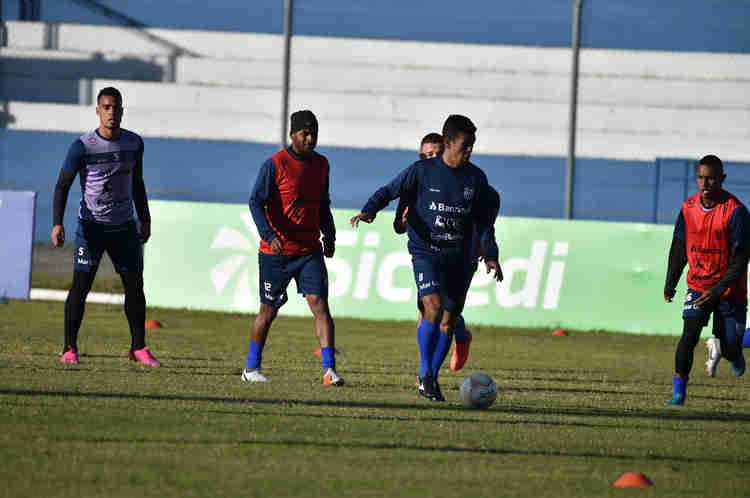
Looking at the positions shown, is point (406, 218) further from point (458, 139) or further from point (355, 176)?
point (355, 176)

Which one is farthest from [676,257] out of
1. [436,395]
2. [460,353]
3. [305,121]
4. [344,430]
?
[344,430]

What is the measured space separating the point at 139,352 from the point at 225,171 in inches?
843

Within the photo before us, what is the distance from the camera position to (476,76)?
1368 inches

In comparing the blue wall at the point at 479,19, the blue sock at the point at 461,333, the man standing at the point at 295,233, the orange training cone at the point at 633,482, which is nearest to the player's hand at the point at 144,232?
the man standing at the point at 295,233

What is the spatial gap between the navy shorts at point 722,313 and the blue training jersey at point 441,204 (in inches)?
64.0

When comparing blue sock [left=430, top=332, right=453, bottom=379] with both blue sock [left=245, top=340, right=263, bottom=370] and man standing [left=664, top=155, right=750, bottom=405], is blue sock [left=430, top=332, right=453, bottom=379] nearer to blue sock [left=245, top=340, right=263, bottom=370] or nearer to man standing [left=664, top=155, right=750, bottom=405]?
blue sock [left=245, top=340, right=263, bottom=370]

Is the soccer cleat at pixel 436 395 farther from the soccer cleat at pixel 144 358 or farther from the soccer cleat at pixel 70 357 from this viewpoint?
the soccer cleat at pixel 70 357

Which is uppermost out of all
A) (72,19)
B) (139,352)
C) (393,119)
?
(72,19)

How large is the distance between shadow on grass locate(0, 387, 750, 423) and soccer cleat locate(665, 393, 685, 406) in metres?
0.49

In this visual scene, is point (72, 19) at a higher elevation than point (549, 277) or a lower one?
higher

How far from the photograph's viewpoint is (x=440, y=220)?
9984mm

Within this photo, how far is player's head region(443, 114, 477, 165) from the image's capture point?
980 centimetres

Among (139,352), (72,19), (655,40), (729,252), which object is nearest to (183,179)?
(72,19)

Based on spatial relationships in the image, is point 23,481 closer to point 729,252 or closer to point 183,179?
point 729,252
